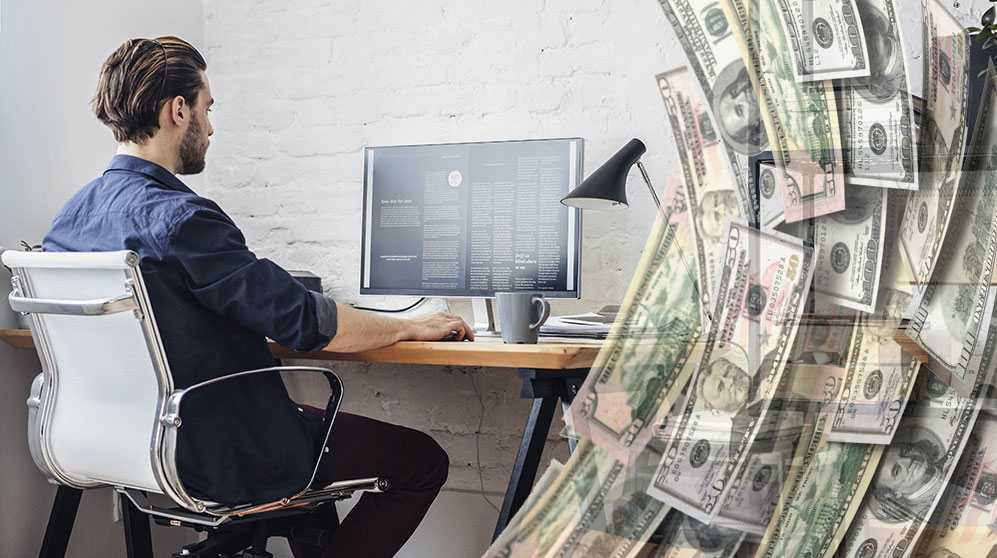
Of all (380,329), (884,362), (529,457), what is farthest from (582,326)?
(884,362)

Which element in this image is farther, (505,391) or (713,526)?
(505,391)

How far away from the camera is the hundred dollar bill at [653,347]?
81cm

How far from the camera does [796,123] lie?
2.53 feet

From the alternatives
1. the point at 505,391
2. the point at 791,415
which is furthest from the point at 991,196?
the point at 505,391

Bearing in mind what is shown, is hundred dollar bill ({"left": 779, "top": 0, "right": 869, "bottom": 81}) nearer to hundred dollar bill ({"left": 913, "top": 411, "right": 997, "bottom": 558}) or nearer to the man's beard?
hundred dollar bill ({"left": 913, "top": 411, "right": 997, "bottom": 558})

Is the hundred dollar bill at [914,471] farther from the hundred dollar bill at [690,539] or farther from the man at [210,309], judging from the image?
the man at [210,309]

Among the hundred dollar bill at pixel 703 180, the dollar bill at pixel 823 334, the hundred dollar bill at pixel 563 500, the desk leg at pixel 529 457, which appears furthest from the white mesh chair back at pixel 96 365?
the dollar bill at pixel 823 334

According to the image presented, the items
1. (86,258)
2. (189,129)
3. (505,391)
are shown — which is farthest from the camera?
(505,391)

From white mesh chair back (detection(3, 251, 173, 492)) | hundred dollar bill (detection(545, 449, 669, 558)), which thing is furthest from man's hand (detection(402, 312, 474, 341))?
hundred dollar bill (detection(545, 449, 669, 558))

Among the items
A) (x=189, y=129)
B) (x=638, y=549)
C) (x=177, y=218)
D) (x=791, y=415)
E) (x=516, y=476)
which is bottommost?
(x=516, y=476)

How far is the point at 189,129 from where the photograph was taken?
5.05 ft

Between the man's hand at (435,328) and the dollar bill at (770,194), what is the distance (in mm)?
796

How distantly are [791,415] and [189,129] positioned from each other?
1194mm

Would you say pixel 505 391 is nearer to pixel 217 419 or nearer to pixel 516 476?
pixel 516 476
